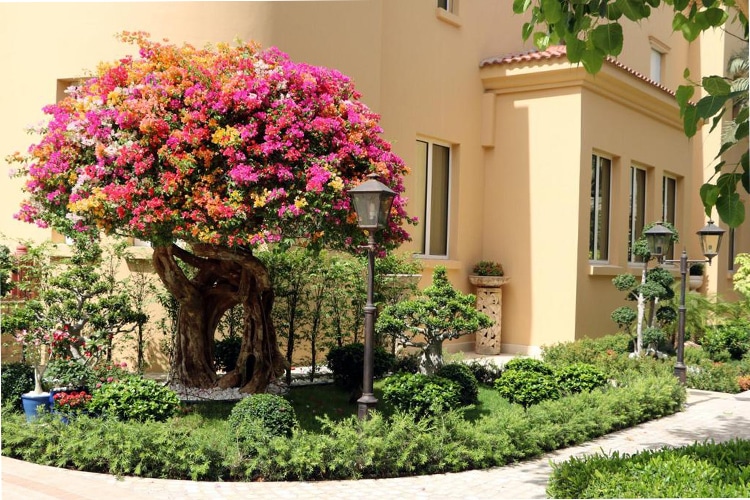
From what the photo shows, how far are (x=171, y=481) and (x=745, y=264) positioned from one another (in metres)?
15.5

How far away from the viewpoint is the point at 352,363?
1028cm

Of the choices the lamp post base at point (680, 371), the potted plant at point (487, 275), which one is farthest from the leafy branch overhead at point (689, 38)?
the potted plant at point (487, 275)

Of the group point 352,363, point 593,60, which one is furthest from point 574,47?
point 352,363

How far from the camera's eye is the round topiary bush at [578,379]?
9961 mm

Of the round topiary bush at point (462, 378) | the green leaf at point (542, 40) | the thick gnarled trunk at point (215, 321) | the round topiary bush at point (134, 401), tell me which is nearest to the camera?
the green leaf at point (542, 40)

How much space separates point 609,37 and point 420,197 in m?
9.54

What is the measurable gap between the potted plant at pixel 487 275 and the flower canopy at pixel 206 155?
7.07 m

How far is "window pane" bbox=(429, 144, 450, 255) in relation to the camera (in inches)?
589

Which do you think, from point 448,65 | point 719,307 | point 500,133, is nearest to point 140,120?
point 448,65

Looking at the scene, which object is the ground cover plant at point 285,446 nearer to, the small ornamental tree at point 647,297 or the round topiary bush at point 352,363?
the round topiary bush at point 352,363

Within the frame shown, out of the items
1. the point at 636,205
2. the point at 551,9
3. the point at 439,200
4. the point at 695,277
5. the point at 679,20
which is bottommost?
the point at 695,277

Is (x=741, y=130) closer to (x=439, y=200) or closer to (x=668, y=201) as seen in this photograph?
(x=439, y=200)

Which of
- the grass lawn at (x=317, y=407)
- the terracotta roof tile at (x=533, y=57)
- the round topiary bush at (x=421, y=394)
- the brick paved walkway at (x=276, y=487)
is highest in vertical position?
the terracotta roof tile at (x=533, y=57)

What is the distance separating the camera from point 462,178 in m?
15.3
